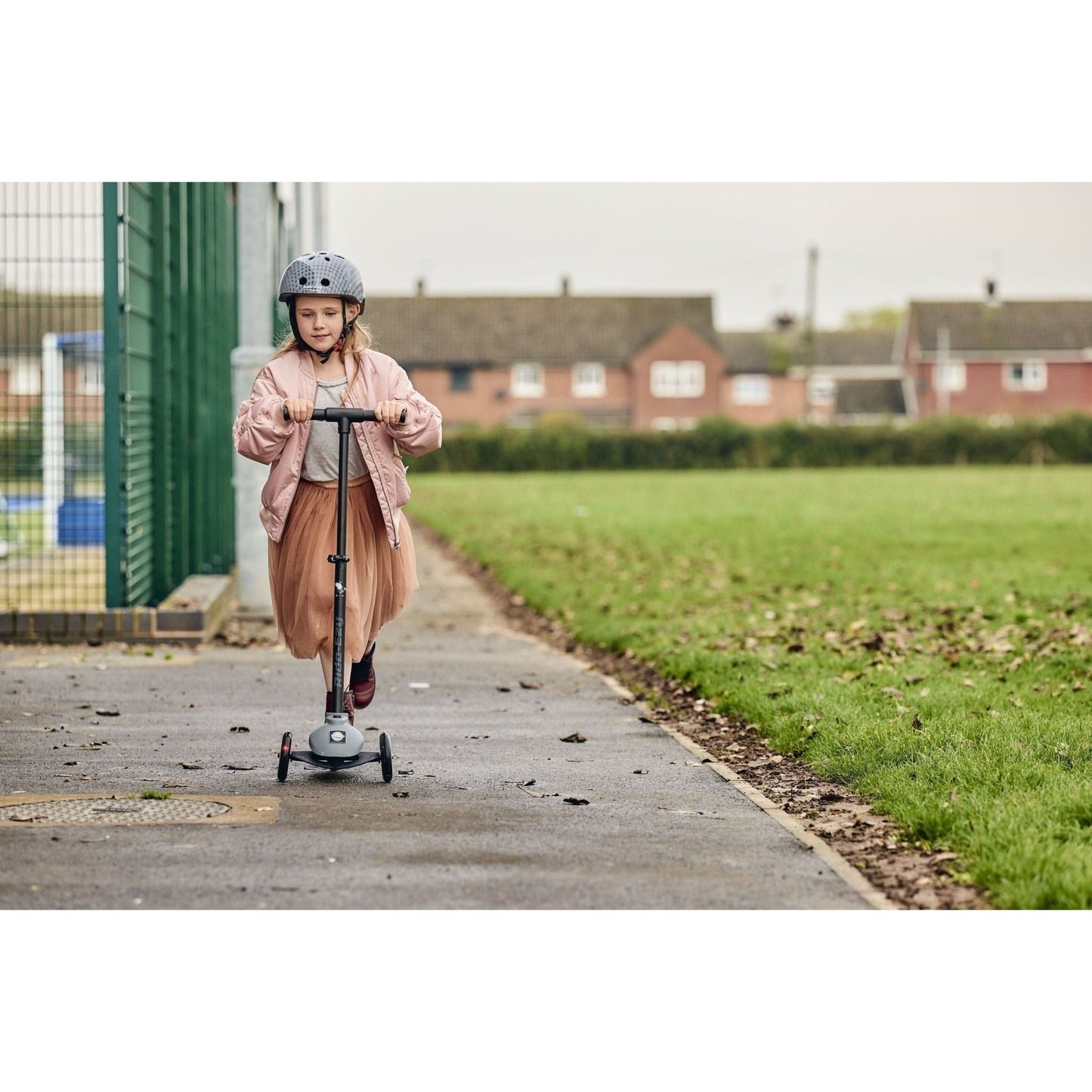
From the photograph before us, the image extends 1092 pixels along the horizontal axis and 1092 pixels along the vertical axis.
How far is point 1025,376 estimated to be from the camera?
78.7m

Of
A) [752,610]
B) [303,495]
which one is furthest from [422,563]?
[303,495]

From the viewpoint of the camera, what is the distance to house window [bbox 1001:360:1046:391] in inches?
3086

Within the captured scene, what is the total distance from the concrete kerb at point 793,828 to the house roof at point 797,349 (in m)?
70.7

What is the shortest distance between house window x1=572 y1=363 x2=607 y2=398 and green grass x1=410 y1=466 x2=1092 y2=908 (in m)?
48.1

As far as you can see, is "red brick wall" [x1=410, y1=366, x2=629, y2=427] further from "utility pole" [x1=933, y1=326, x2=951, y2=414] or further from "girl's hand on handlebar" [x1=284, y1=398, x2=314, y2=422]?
"girl's hand on handlebar" [x1=284, y1=398, x2=314, y2=422]

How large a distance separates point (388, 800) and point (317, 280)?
1913 mm

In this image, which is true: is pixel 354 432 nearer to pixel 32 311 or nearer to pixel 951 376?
pixel 32 311

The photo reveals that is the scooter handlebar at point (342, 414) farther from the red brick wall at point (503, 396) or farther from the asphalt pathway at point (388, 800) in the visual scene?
the red brick wall at point (503, 396)

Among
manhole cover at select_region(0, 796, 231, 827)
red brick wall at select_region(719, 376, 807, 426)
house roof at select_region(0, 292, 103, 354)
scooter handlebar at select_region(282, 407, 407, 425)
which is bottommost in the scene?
manhole cover at select_region(0, 796, 231, 827)

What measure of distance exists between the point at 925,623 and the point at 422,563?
8550mm

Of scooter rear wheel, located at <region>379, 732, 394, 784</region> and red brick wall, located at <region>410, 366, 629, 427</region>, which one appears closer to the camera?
scooter rear wheel, located at <region>379, 732, 394, 784</region>

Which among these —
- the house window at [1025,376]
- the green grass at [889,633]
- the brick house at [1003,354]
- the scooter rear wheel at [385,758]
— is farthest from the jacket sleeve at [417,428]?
the house window at [1025,376]

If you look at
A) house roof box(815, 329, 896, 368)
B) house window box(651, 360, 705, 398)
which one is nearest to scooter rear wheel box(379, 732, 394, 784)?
house window box(651, 360, 705, 398)

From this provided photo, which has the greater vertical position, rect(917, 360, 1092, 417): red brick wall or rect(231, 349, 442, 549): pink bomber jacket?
rect(917, 360, 1092, 417): red brick wall
